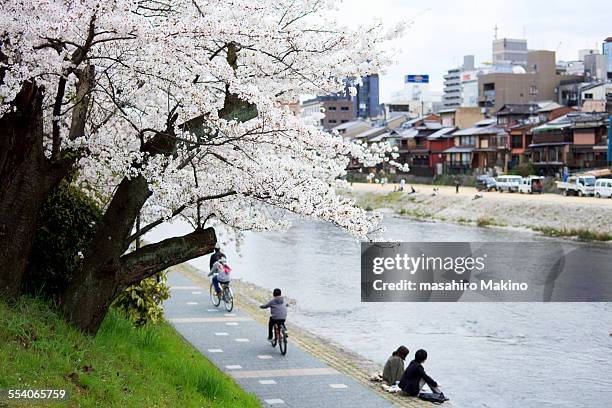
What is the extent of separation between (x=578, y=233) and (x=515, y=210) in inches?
380

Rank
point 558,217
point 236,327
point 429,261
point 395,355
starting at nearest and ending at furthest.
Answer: point 395,355
point 236,327
point 429,261
point 558,217

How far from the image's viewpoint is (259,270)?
3200 centimetres

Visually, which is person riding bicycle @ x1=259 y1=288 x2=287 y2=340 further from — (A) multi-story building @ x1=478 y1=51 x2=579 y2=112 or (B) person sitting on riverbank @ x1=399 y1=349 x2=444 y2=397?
(A) multi-story building @ x1=478 y1=51 x2=579 y2=112

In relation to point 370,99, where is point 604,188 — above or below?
below

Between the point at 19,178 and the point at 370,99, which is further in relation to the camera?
the point at 370,99

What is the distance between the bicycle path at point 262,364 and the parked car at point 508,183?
162ft

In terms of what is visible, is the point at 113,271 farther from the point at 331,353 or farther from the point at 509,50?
the point at 509,50

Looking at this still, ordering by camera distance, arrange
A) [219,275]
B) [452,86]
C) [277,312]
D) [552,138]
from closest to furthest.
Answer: [277,312], [219,275], [552,138], [452,86]

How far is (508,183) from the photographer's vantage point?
216 ft

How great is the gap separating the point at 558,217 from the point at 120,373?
4250 cm

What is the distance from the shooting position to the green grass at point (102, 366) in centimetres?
750

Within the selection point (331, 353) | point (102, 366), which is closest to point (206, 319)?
point (331, 353)

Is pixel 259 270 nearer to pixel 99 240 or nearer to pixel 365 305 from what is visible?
pixel 365 305

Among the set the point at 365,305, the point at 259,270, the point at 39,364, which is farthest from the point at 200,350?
the point at 259,270
